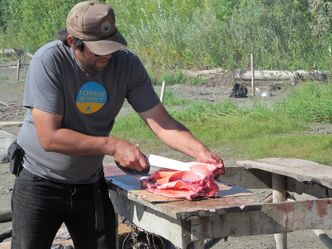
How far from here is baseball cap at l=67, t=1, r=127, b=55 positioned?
3.97 metres

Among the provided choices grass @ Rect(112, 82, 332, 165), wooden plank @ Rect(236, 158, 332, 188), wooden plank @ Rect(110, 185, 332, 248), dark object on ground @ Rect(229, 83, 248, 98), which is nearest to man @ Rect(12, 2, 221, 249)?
wooden plank @ Rect(110, 185, 332, 248)

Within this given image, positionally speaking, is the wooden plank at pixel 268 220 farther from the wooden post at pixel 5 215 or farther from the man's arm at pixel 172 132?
the wooden post at pixel 5 215

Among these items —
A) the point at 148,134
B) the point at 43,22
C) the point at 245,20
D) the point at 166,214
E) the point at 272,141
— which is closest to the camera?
the point at 166,214

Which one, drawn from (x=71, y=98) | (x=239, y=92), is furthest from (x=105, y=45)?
(x=239, y=92)

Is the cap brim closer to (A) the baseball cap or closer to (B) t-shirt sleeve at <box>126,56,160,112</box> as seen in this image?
(A) the baseball cap

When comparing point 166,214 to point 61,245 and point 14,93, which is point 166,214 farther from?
point 14,93

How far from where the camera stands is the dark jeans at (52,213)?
414cm

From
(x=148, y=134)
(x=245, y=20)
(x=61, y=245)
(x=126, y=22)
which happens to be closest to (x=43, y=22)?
(x=126, y=22)

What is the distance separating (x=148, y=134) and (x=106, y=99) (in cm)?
915

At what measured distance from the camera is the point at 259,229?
385 centimetres

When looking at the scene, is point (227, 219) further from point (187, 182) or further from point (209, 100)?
point (209, 100)

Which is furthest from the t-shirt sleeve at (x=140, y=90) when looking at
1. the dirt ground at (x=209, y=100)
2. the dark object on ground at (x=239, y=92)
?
the dark object on ground at (x=239, y=92)

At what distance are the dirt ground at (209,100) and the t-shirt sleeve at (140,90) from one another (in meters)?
2.76

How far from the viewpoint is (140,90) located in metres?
4.38
